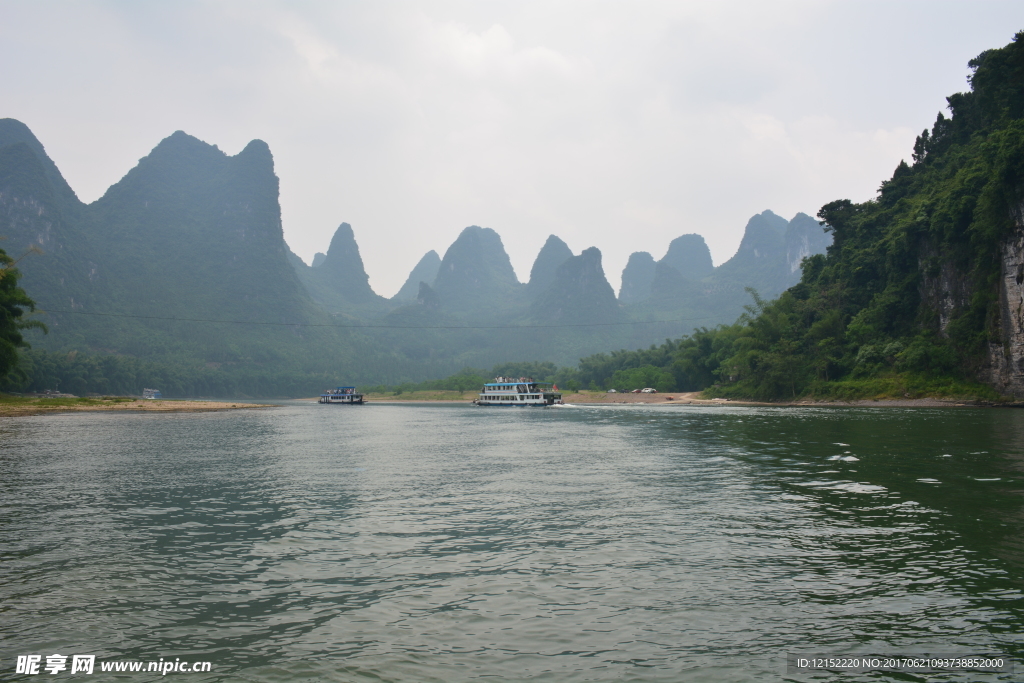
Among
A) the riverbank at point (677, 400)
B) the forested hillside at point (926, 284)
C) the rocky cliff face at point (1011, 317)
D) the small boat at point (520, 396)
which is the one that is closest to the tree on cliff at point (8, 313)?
the small boat at point (520, 396)

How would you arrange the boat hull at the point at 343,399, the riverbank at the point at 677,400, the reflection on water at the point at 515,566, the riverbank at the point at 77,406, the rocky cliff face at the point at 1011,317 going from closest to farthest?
the reflection on water at the point at 515,566 < the rocky cliff face at the point at 1011,317 < the riverbank at the point at 77,406 < the riverbank at the point at 677,400 < the boat hull at the point at 343,399

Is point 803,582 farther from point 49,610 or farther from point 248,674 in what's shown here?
point 49,610

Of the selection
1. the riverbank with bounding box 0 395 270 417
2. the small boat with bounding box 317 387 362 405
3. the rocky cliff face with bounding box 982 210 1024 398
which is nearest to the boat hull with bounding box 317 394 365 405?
the small boat with bounding box 317 387 362 405

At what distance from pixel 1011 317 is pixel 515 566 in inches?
2763

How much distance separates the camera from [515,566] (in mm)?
12992

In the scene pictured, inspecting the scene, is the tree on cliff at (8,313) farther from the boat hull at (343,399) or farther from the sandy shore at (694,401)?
the sandy shore at (694,401)

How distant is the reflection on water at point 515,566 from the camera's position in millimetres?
8883

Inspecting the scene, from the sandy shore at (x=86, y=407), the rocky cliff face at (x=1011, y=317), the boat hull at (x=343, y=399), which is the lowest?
the boat hull at (x=343, y=399)

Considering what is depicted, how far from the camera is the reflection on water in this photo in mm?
8883

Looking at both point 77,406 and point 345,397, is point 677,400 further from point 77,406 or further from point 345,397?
point 77,406

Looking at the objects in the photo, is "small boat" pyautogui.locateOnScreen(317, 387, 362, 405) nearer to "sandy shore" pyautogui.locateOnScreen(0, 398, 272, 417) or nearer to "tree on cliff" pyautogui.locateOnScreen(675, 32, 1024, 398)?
"sandy shore" pyautogui.locateOnScreen(0, 398, 272, 417)

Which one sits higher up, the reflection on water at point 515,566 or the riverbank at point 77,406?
the riverbank at point 77,406

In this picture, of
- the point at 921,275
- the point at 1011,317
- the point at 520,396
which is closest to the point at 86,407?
the point at 520,396

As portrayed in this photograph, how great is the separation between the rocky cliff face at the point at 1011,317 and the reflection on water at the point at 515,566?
42640 mm
